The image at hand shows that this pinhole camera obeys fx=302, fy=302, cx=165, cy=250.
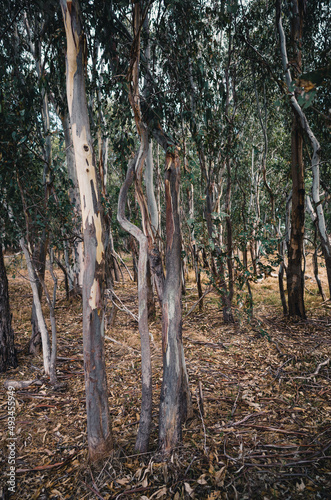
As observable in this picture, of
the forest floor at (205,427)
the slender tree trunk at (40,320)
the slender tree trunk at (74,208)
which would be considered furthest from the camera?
the slender tree trunk at (74,208)

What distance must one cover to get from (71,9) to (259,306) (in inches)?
300

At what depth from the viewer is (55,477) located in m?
2.53

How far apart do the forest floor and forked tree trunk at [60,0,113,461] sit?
0.68 metres

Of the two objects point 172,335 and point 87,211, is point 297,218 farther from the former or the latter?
point 87,211

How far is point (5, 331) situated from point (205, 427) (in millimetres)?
3336

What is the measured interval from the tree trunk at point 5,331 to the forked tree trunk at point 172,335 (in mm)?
3005

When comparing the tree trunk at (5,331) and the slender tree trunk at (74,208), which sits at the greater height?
the slender tree trunk at (74,208)

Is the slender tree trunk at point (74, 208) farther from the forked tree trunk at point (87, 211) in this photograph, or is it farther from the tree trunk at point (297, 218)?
the forked tree trunk at point (87, 211)

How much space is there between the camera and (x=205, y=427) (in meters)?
2.92

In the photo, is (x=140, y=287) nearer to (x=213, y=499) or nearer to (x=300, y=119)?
(x=213, y=499)

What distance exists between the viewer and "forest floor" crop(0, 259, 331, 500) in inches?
91.8

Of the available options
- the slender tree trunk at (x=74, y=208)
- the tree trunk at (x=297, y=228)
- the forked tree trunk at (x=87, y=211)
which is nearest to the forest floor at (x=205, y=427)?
the forked tree trunk at (x=87, y=211)

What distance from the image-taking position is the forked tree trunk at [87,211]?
2.38m

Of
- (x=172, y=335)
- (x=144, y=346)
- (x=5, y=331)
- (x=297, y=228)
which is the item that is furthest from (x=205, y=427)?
(x=297, y=228)
